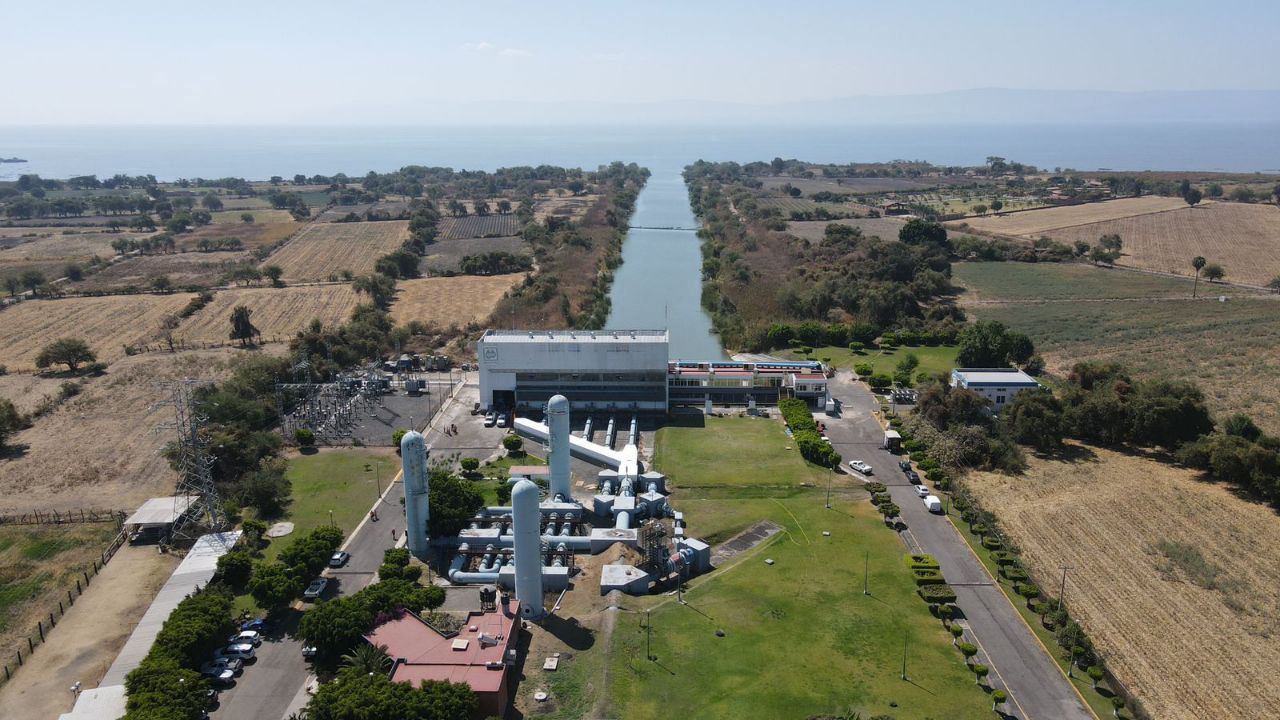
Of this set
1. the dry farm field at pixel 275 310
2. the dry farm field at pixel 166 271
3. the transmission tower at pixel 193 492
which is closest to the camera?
the transmission tower at pixel 193 492

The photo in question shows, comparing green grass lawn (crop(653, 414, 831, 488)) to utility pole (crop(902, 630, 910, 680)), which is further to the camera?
green grass lawn (crop(653, 414, 831, 488))

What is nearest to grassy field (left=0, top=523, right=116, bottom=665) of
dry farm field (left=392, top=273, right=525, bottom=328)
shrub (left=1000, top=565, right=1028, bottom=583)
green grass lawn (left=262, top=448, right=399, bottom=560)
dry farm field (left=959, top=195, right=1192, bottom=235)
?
green grass lawn (left=262, top=448, right=399, bottom=560)

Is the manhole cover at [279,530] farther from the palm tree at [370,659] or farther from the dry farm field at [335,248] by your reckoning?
the dry farm field at [335,248]

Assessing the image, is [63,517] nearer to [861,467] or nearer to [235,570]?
[235,570]

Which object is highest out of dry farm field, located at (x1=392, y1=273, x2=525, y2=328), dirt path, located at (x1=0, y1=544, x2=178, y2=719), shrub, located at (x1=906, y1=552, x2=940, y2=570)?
dry farm field, located at (x1=392, y1=273, x2=525, y2=328)

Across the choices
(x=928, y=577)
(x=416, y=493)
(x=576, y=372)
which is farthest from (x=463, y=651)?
(x=576, y=372)

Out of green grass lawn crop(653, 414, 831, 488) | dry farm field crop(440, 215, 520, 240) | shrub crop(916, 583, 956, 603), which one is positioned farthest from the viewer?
dry farm field crop(440, 215, 520, 240)

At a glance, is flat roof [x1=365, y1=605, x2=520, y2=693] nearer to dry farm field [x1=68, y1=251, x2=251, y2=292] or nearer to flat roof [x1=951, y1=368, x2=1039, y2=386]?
flat roof [x1=951, y1=368, x2=1039, y2=386]

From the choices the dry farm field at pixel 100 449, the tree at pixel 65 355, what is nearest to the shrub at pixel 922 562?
the dry farm field at pixel 100 449
